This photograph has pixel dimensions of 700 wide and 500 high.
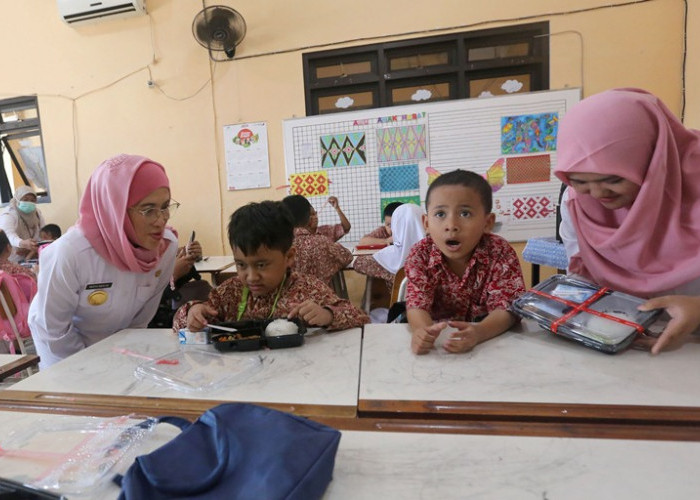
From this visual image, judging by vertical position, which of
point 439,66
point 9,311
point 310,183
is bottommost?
point 9,311

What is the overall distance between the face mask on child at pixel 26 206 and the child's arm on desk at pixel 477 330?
5242 mm

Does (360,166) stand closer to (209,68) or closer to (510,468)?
(209,68)

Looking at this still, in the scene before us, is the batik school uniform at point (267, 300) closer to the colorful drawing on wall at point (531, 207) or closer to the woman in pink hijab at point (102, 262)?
the woman in pink hijab at point (102, 262)

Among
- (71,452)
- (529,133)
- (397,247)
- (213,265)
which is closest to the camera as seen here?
(71,452)

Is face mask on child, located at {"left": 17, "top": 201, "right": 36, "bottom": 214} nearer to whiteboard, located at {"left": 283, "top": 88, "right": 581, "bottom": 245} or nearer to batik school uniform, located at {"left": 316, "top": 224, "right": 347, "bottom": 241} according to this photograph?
whiteboard, located at {"left": 283, "top": 88, "right": 581, "bottom": 245}

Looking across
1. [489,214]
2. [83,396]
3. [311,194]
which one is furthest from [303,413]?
[311,194]

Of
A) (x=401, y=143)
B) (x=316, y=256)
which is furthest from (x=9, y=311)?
(x=401, y=143)

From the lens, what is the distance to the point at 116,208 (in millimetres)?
1442

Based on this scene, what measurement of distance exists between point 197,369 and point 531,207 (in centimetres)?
374

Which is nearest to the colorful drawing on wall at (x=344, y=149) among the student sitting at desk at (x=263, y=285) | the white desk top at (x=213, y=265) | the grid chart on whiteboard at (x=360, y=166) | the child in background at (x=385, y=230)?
the grid chart on whiteboard at (x=360, y=166)

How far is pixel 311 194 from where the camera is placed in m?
4.31

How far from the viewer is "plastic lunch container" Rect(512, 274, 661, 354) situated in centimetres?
91

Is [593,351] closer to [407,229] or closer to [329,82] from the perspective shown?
[407,229]

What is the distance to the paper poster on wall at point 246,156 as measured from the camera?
4.32 m
